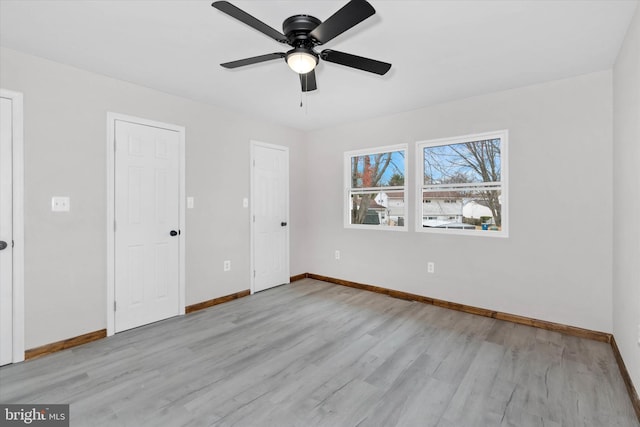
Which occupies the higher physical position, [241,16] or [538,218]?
[241,16]

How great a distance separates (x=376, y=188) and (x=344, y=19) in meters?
2.97

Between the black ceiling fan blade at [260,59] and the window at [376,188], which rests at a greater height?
the black ceiling fan blade at [260,59]

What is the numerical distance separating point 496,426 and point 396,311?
1841 mm

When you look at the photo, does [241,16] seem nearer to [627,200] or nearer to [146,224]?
[146,224]

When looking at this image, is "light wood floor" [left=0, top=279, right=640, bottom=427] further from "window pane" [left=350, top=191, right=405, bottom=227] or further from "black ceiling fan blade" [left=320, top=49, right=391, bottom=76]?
"black ceiling fan blade" [left=320, top=49, right=391, bottom=76]

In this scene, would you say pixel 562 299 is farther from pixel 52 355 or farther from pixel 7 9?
pixel 7 9

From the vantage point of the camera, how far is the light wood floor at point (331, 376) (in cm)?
183

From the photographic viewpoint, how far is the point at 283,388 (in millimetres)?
2100

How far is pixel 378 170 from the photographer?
14.4 feet

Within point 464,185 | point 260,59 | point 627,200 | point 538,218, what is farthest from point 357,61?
point 538,218

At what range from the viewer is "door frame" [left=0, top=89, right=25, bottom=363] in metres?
2.43

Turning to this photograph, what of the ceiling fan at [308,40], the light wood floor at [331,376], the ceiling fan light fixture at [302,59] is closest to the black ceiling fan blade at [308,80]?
the ceiling fan at [308,40]

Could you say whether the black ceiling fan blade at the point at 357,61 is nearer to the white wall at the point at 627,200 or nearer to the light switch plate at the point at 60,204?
the white wall at the point at 627,200

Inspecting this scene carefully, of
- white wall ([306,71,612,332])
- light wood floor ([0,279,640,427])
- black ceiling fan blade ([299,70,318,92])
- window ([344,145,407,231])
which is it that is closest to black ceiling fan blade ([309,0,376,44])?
black ceiling fan blade ([299,70,318,92])
